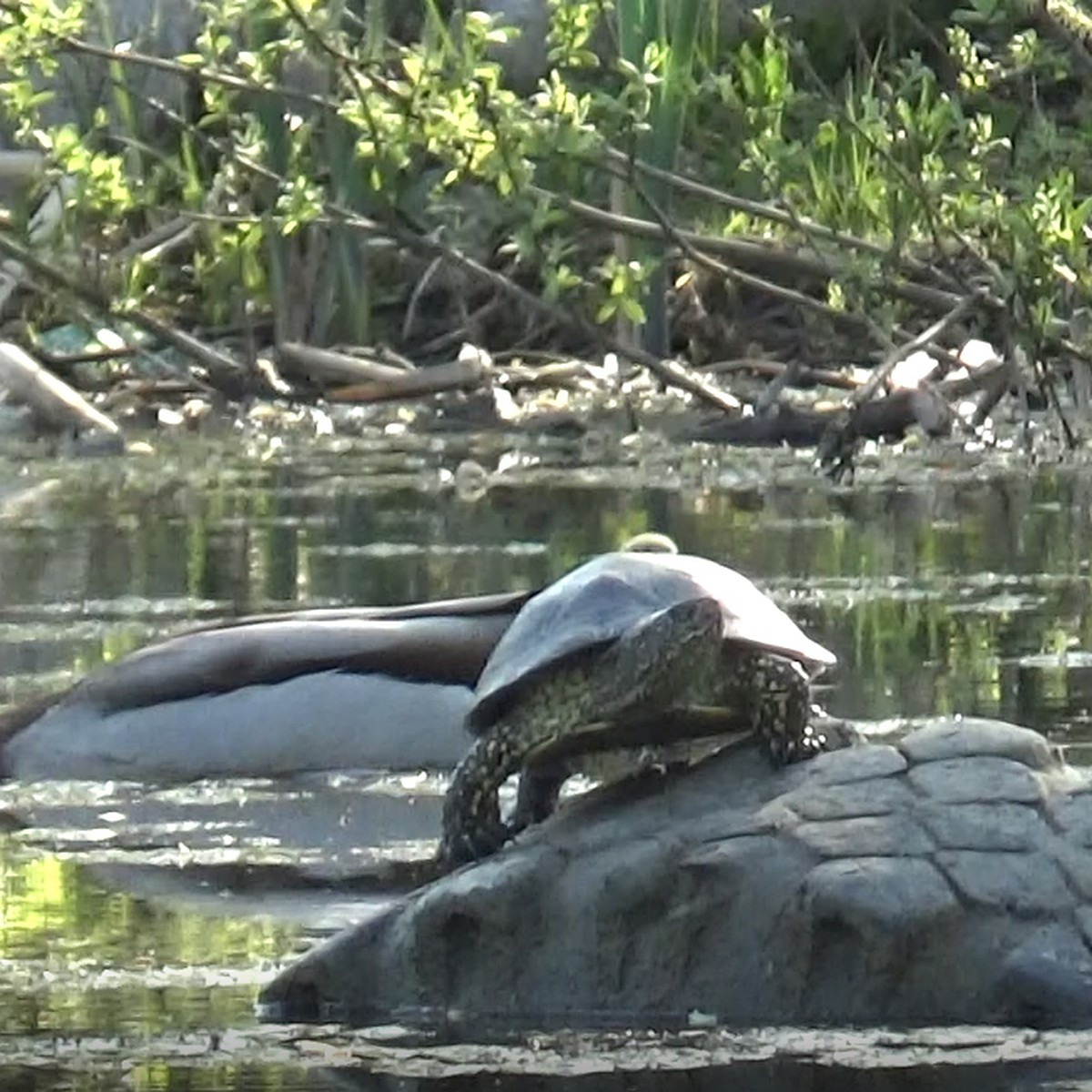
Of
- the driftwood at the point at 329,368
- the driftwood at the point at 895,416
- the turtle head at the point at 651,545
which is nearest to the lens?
the turtle head at the point at 651,545

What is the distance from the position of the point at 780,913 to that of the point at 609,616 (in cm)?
54

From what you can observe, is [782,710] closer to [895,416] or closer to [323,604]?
[323,604]

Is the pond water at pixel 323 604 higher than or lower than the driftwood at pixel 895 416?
lower

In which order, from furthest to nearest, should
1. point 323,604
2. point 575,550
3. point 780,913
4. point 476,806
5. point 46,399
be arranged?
point 46,399
point 575,550
point 323,604
point 476,806
point 780,913

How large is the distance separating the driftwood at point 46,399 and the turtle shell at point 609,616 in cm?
996

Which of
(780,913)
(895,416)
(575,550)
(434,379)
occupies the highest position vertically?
(434,379)

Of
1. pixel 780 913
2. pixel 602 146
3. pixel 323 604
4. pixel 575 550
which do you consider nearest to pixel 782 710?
pixel 780 913

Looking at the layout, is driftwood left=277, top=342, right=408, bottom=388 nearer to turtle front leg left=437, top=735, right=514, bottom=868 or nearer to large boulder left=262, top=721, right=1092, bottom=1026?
turtle front leg left=437, top=735, right=514, bottom=868

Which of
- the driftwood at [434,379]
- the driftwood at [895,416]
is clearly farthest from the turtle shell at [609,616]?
the driftwood at [434,379]

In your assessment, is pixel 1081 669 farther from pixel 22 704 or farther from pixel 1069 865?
pixel 1069 865

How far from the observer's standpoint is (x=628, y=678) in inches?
183

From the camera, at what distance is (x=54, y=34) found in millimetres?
9984

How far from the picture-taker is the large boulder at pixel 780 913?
4242 millimetres

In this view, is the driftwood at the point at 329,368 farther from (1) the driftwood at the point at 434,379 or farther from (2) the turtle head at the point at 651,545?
(2) the turtle head at the point at 651,545
